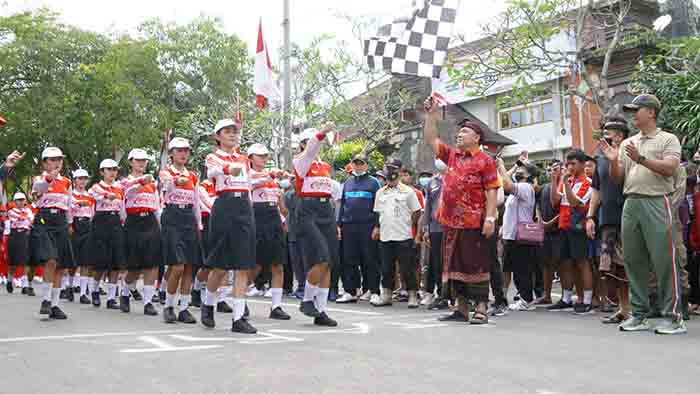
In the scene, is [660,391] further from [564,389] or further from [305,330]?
[305,330]

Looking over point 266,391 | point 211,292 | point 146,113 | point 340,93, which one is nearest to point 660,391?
point 266,391

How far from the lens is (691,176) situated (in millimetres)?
9102

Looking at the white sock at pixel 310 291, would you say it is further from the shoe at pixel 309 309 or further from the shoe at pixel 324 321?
the shoe at pixel 324 321

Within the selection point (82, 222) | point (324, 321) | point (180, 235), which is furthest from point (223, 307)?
point (82, 222)

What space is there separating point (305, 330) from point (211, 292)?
107cm

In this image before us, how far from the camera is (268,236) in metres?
10.1

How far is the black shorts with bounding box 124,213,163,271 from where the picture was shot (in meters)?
9.81

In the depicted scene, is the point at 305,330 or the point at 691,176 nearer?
the point at 305,330

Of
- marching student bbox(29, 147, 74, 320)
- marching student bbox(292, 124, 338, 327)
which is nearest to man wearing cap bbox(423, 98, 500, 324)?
marching student bbox(292, 124, 338, 327)

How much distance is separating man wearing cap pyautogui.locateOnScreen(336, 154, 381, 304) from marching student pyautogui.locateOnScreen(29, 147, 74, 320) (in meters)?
4.12

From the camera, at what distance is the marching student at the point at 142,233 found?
9.74m

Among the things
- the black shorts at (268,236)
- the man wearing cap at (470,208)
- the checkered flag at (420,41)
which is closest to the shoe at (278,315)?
the black shorts at (268,236)

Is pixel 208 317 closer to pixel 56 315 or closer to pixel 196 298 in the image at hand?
pixel 56 315

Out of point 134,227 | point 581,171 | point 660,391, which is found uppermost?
point 581,171
